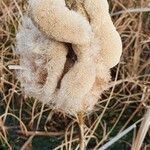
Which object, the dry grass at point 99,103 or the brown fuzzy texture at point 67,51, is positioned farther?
the dry grass at point 99,103

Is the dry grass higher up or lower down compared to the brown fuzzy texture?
lower down

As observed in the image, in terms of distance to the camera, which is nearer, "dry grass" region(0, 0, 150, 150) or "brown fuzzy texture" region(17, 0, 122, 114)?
"brown fuzzy texture" region(17, 0, 122, 114)

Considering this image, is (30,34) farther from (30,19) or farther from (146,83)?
(146,83)

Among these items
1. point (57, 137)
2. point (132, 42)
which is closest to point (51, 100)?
point (57, 137)

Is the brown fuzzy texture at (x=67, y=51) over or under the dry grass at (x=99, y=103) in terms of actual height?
over
